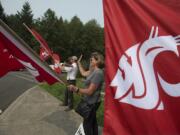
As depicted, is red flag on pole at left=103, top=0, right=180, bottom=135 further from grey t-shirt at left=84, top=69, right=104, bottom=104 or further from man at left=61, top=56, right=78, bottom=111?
man at left=61, top=56, right=78, bottom=111

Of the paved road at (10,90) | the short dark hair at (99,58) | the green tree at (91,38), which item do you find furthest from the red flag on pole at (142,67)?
the green tree at (91,38)

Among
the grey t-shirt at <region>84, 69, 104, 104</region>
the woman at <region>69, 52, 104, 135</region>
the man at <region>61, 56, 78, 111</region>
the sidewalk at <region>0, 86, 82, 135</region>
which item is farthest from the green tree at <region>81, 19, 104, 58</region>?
the grey t-shirt at <region>84, 69, 104, 104</region>

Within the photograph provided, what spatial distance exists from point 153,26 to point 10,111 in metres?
9.50

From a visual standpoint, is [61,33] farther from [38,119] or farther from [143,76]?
[143,76]

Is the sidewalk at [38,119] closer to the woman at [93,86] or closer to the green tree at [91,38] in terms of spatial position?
the woman at [93,86]

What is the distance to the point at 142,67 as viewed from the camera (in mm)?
2898

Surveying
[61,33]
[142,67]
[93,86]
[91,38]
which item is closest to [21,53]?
[142,67]

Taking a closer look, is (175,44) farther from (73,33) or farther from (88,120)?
(73,33)

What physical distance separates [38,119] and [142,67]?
25.2 ft

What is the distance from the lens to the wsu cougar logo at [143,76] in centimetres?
284

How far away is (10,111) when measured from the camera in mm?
11898

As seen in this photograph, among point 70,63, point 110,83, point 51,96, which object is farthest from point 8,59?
point 51,96

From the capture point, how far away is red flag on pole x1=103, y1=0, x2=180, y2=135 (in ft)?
9.25

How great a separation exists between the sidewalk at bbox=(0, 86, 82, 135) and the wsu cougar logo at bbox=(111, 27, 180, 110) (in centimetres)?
597
